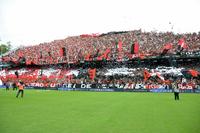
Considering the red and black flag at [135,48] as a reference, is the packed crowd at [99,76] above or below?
below

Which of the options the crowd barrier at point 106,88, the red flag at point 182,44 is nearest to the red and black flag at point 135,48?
the red flag at point 182,44

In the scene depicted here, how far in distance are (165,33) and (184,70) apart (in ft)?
34.0

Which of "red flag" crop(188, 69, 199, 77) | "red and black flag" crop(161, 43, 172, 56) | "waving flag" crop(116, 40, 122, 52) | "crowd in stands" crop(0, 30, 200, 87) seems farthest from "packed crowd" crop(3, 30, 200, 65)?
"red flag" crop(188, 69, 199, 77)

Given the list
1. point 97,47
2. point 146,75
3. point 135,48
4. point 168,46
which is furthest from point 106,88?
point 97,47

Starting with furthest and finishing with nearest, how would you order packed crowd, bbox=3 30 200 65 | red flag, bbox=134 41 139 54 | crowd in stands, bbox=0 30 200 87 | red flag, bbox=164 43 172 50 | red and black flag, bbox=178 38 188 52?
red flag, bbox=134 41 139 54
packed crowd, bbox=3 30 200 65
red flag, bbox=164 43 172 50
crowd in stands, bbox=0 30 200 87
red and black flag, bbox=178 38 188 52

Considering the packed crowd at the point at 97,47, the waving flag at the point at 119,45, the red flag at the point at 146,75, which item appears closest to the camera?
the red flag at the point at 146,75

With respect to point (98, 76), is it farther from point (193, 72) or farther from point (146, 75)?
point (193, 72)

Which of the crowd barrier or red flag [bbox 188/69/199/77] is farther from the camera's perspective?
red flag [bbox 188/69/199/77]

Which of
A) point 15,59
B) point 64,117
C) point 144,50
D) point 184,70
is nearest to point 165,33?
point 144,50

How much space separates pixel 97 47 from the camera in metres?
57.6

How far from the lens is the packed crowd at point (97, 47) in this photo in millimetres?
50906

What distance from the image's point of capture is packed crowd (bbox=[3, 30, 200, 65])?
2004 inches

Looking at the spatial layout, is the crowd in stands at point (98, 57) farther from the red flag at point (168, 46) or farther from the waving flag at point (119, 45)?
the red flag at point (168, 46)

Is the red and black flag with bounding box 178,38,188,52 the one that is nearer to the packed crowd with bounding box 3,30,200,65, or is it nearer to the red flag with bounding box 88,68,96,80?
the packed crowd with bounding box 3,30,200,65
